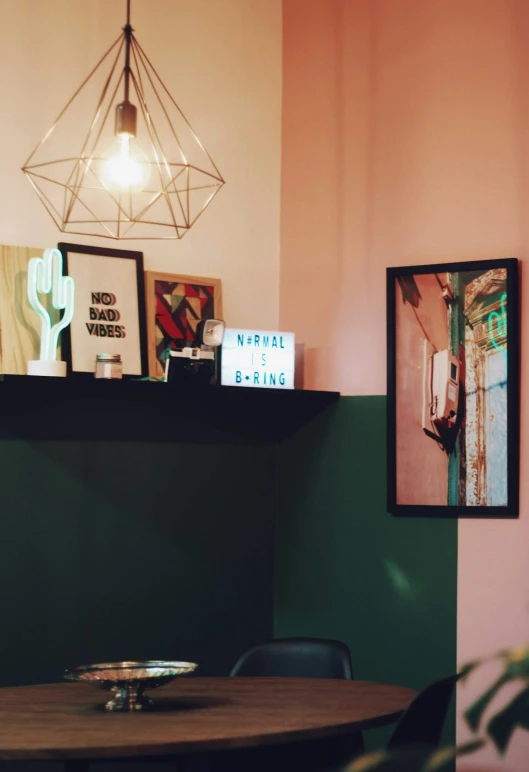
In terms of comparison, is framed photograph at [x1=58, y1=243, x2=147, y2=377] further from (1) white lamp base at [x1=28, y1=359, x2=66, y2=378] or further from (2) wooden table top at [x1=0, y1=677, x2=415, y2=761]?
(2) wooden table top at [x1=0, y1=677, x2=415, y2=761]

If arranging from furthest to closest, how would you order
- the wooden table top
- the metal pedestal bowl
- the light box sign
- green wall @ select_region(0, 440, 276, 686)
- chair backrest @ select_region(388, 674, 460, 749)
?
the light box sign → green wall @ select_region(0, 440, 276, 686) → the metal pedestal bowl → chair backrest @ select_region(388, 674, 460, 749) → the wooden table top

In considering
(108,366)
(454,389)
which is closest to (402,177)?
(454,389)

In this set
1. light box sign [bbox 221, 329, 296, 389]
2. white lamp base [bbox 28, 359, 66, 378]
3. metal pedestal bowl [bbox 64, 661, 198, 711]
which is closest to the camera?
metal pedestal bowl [bbox 64, 661, 198, 711]

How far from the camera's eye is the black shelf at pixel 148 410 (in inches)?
138

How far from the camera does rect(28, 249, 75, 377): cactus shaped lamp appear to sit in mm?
3436

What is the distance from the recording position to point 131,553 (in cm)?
379

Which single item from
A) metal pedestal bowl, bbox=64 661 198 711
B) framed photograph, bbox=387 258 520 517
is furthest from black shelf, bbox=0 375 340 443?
metal pedestal bowl, bbox=64 661 198 711

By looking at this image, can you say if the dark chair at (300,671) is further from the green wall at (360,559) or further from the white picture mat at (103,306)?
the white picture mat at (103,306)

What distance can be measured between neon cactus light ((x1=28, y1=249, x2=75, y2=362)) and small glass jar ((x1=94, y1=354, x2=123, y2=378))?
0.16 m

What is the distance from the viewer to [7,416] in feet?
11.5

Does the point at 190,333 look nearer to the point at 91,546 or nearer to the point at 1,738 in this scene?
the point at 91,546

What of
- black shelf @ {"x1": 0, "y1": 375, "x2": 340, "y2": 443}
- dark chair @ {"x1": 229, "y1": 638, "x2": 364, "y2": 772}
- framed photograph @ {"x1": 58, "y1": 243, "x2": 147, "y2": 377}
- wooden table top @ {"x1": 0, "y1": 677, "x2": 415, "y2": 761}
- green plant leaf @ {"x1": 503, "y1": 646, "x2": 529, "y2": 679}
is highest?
framed photograph @ {"x1": 58, "y1": 243, "x2": 147, "y2": 377}

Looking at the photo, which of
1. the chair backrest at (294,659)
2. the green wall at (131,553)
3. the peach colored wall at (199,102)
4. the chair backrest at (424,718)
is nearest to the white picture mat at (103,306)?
the peach colored wall at (199,102)

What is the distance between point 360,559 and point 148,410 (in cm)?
105
